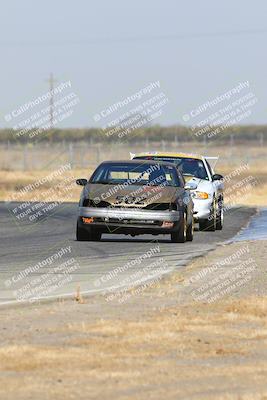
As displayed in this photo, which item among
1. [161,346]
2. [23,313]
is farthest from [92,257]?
[161,346]

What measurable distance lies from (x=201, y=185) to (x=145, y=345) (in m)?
17.8

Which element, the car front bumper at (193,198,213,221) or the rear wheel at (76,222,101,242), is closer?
the rear wheel at (76,222,101,242)

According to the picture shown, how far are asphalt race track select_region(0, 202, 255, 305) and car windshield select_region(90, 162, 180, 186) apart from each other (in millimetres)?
1078

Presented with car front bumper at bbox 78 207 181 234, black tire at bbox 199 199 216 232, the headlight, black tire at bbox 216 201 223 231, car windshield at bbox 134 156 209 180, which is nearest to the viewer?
car front bumper at bbox 78 207 181 234

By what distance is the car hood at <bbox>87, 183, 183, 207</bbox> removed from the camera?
977 inches

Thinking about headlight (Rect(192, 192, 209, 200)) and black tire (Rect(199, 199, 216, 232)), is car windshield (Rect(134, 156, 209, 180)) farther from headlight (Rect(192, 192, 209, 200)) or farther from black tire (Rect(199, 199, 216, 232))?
headlight (Rect(192, 192, 209, 200))

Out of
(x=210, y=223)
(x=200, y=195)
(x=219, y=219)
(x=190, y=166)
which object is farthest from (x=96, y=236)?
(x=219, y=219)

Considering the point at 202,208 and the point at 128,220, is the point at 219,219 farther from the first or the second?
the point at 128,220

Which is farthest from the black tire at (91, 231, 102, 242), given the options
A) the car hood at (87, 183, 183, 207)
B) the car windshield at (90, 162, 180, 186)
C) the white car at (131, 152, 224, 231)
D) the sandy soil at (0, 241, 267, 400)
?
the sandy soil at (0, 241, 267, 400)

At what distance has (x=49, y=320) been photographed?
43.9 ft

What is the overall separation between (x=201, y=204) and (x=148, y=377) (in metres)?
19.3

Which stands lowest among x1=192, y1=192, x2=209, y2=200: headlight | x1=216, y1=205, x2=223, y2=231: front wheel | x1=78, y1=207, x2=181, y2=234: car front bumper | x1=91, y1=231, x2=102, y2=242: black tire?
x1=216, y1=205, x2=223, y2=231: front wheel

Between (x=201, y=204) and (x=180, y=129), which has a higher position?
(x=201, y=204)

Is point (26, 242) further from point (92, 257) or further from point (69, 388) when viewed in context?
point (69, 388)
